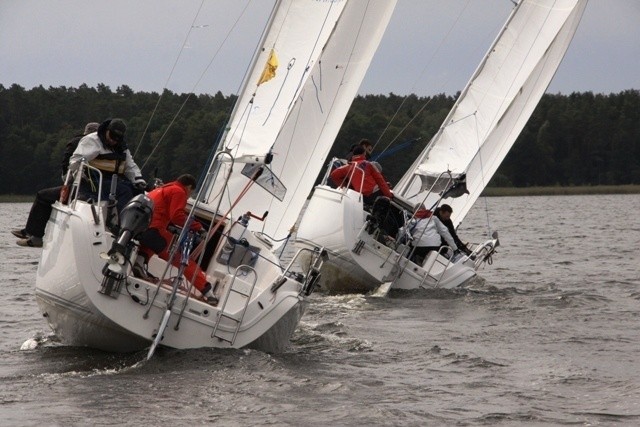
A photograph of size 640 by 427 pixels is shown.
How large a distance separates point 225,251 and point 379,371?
216 centimetres

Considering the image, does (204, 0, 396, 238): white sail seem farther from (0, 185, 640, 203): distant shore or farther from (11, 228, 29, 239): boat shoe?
(0, 185, 640, 203): distant shore

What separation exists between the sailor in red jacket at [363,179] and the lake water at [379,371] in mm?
1409

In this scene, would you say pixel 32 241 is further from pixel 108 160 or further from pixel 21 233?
pixel 108 160

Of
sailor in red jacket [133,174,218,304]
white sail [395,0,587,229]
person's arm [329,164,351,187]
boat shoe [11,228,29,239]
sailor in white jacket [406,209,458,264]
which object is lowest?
boat shoe [11,228,29,239]

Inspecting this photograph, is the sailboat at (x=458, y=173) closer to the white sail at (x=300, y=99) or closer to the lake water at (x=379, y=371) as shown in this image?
the lake water at (x=379, y=371)

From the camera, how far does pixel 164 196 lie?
37.3 ft

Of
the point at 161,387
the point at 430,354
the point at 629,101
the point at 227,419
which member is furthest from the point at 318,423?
the point at 629,101

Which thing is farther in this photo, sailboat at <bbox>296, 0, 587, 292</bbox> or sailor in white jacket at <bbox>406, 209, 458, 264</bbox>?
sailor in white jacket at <bbox>406, 209, 458, 264</bbox>

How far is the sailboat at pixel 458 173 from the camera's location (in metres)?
17.0

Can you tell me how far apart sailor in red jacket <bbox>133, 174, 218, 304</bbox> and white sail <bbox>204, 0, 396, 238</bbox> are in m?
1.43

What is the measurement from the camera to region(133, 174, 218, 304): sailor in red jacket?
11297 mm

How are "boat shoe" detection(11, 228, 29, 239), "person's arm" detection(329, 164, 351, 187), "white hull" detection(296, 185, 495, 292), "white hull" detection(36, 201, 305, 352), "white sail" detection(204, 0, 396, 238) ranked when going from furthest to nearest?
"person's arm" detection(329, 164, 351, 187) → "white hull" detection(296, 185, 495, 292) → "white sail" detection(204, 0, 396, 238) → "boat shoe" detection(11, 228, 29, 239) → "white hull" detection(36, 201, 305, 352)

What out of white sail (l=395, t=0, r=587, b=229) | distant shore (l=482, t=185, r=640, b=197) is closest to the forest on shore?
distant shore (l=482, t=185, r=640, b=197)

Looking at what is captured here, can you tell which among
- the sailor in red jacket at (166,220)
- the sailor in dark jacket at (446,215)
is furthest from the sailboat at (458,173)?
the sailor in red jacket at (166,220)
